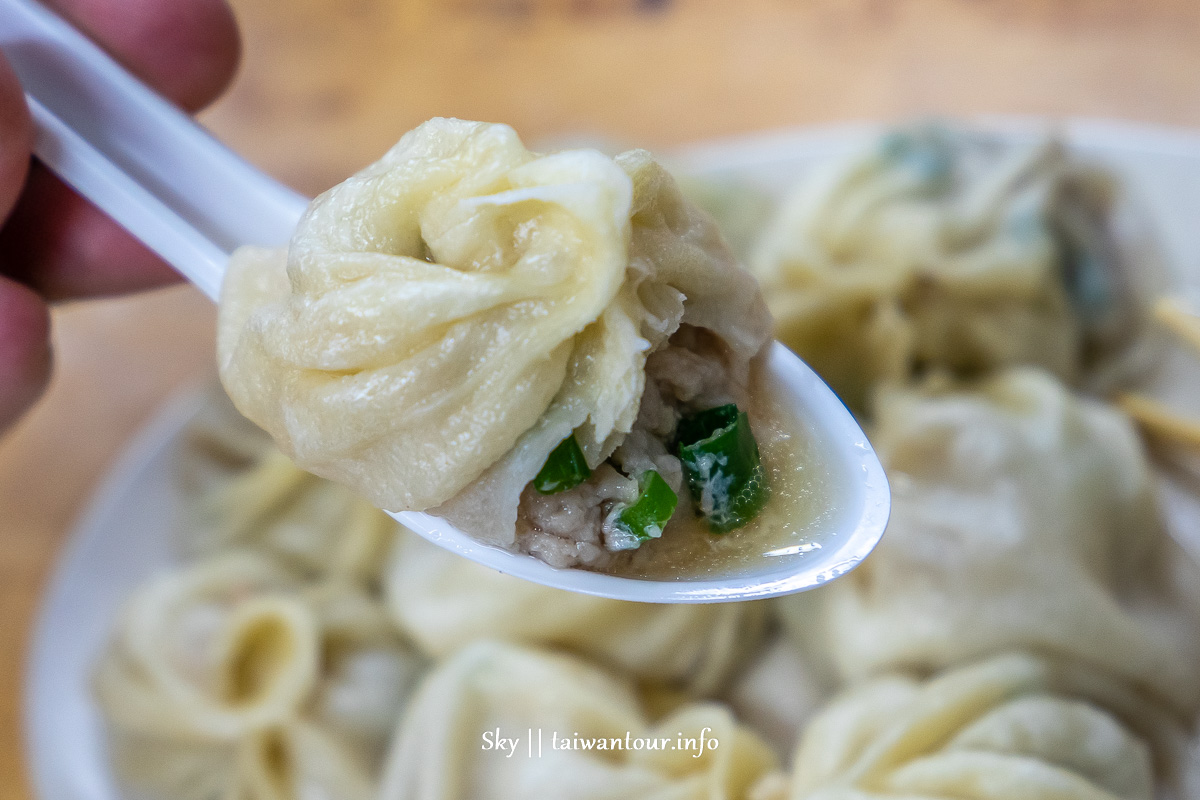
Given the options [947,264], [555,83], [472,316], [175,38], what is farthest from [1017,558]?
[555,83]

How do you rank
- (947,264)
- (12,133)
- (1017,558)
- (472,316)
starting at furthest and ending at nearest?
(947,264), (1017,558), (12,133), (472,316)

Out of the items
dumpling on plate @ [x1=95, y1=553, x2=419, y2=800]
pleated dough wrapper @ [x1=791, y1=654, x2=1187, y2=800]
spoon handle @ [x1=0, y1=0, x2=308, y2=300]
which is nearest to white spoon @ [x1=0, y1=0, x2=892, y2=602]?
spoon handle @ [x1=0, y1=0, x2=308, y2=300]

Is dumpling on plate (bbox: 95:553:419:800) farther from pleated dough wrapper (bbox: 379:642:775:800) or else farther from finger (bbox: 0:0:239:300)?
finger (bbox: 0:0:239:300)

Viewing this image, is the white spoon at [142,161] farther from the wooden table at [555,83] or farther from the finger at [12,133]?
the wooden table at [555,83]

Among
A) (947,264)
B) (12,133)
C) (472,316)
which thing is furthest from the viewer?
(947,264)

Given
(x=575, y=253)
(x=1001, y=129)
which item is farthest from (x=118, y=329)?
(x=1001, y=129)

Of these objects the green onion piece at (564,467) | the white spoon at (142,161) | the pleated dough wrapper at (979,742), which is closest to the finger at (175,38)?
the white spoon at (142,161)

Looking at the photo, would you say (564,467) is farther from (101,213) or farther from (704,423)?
(101,213)
